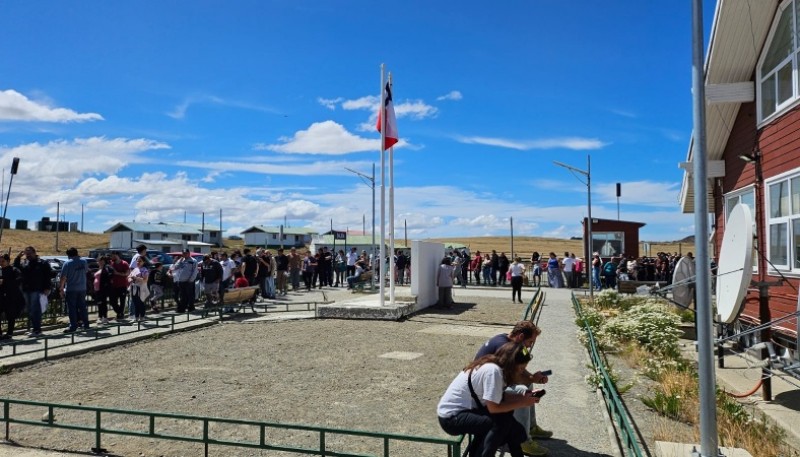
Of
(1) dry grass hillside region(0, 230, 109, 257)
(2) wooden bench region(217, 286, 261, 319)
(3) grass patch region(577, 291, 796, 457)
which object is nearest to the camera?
(3) grass patch region(577, 291, 796, 457)

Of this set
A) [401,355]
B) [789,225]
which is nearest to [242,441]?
[401,355]

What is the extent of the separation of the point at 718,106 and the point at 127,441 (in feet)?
38.8

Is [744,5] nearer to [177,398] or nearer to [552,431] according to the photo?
[552,431]

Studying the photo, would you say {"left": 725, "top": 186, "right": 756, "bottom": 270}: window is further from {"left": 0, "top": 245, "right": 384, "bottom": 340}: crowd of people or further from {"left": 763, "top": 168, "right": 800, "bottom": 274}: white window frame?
{"left": 0, "top": 245, "right": 384, "bottom": 340}: crowd of people

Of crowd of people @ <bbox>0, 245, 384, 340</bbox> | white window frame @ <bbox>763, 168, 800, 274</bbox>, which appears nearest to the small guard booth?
crowd of people @ <bbox>0, 245, 384, 340</bbox>

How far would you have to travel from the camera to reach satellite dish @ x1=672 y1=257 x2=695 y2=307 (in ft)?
35.2

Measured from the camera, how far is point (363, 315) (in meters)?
15.9

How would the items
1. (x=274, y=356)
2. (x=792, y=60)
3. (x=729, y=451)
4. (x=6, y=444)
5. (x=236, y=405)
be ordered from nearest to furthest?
(x=729, y=451)
(x=6, y=444)
(x=236, y=405)
(x=792, y=60)
(x=274, y=356)

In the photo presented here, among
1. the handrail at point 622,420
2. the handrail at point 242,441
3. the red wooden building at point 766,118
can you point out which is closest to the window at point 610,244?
the red wooden building at point 766,118

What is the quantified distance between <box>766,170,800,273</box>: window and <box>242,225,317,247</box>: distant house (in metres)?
94.7

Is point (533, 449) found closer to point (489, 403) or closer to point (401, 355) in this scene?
point (489, 403)

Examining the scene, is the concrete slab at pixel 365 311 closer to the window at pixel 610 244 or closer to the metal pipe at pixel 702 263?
the metal pipe at pixel 702 263

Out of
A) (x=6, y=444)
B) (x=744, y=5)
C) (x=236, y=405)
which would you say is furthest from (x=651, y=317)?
(x=6, y=444)

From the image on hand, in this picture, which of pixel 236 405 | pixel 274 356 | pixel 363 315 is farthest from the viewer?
pixel 363 315
